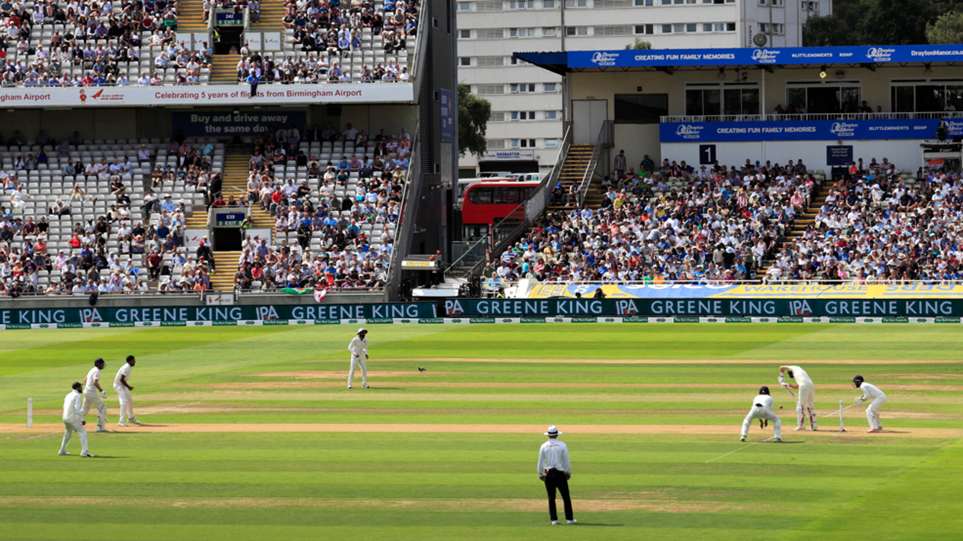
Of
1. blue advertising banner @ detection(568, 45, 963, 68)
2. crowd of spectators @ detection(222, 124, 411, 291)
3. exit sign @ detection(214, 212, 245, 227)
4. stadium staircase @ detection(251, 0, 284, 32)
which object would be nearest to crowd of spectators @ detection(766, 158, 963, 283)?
blue advertising banner @ detection(568, 45, 963, 68)

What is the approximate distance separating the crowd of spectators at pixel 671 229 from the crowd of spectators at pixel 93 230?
1398 cm

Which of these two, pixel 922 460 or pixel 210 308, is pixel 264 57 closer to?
pixel 210 308

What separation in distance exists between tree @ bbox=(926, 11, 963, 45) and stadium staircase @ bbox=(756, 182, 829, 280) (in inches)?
1715

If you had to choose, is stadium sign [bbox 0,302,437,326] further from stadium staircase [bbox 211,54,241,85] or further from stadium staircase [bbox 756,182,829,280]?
stadium staircase [bbox 756,182,829,280]

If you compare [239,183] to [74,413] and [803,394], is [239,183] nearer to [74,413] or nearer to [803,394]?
[74,413]

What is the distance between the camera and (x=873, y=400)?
71.2 feet

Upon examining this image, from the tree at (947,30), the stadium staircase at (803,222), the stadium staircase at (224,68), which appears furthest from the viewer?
the tree at (947,30)

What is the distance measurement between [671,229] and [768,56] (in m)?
11.8

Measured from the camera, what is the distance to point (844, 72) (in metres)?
57.7

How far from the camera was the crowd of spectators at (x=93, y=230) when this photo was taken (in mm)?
48500

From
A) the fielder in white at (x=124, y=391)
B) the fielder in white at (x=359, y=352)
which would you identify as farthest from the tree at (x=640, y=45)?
the fielder in white at (x=124, y=391)

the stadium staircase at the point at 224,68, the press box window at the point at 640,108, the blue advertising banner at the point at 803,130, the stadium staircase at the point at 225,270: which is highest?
the stadium staircase at the point at 224,68

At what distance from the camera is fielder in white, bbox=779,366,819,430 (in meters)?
21.4

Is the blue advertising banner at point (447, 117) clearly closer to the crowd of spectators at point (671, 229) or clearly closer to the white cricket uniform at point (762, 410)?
the crowd of spectators at point (671, 229)
